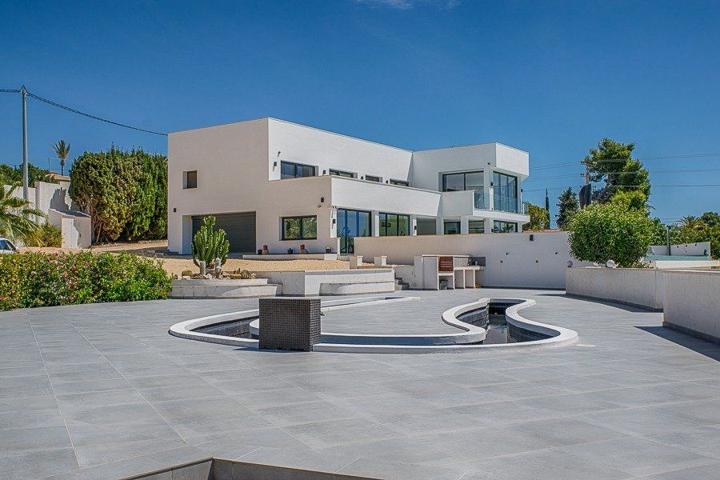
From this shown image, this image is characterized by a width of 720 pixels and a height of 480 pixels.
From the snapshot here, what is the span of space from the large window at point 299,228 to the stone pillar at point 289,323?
70.2ft

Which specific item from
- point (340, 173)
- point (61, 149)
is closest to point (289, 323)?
point (340, 173)

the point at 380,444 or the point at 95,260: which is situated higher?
the point at 95,260

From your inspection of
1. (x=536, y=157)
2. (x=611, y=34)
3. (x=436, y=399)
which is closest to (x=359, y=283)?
(x=611, y=34)

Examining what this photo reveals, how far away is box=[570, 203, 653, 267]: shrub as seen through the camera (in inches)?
775

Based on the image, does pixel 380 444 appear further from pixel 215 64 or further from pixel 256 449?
pixel 215 64

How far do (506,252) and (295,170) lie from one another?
1204cm

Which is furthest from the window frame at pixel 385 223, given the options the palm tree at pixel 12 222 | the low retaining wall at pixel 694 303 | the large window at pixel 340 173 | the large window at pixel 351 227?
the low retaining wall at pixel 694 303

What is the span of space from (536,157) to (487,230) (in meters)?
9.76

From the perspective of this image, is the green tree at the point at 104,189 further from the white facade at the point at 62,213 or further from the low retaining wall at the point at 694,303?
the low retaining wall at the point at 694,303

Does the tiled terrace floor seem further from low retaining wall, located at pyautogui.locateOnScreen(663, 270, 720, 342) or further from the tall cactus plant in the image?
the tall cactus plant

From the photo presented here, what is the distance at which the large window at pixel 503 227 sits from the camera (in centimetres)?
3975

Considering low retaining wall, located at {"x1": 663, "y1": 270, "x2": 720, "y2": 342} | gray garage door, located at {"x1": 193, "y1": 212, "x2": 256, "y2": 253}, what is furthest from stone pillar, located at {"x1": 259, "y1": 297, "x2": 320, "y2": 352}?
gray garage door, located at {"x1": 193, "y1": 212, "x2": 256, "y2": 253}

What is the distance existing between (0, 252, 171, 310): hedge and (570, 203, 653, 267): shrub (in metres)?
13.6

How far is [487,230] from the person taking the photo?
38375 mm
